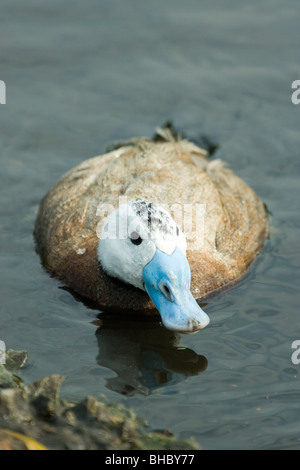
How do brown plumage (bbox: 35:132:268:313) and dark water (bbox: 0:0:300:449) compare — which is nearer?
dark water (bbox: 0:0:300:449)

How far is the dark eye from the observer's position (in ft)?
25.8

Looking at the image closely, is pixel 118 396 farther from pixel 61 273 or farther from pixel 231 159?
pixel 231 159

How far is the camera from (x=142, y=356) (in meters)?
7.77

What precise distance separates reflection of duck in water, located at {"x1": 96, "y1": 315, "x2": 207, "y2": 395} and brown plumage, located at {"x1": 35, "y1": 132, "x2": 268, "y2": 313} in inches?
9.9

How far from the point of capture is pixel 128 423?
6.49m

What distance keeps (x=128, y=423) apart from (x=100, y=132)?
589 centimetres

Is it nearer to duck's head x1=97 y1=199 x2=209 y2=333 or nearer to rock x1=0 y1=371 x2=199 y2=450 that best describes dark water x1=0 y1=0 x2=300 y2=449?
rock x1=0 y1=371 x2=199 y2=450

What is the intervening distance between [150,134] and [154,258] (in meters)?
4.21

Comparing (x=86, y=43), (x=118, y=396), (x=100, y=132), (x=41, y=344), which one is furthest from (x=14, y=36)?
(x=118, y=396)
